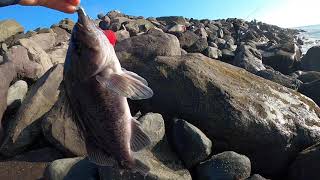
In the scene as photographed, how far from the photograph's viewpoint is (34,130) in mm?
10328

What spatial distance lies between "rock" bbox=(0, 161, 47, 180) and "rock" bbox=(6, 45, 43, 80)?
387cm

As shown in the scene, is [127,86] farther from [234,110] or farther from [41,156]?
[41,156]

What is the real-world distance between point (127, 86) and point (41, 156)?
6.72 m

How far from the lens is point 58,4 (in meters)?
4.18

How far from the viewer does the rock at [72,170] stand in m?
8.27

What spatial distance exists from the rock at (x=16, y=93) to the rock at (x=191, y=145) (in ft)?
15.2

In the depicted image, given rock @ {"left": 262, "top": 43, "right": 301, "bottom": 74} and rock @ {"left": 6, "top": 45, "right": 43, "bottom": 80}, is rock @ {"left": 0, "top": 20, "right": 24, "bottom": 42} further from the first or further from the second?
rock @ {"left": 262, "top": 43, "right": 301, "bottom": 74}

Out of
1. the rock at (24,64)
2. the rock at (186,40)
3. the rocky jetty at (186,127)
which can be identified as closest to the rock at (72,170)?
the rocky jetty at (186,127)

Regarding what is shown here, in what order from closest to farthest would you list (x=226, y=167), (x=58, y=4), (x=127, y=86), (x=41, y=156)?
(x=127, y=86) → (x=58, y=4) → (x=226, y=167) → (x=41, y=156)

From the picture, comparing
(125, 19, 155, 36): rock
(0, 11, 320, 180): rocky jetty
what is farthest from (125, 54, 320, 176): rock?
(125, 19, 155, 36): rock

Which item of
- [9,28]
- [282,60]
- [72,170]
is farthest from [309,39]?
[72,170]

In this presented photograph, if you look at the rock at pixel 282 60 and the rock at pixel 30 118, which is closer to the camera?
the rock at pixel 30 118

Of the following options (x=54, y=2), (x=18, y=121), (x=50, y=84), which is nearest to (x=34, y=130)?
(x=18, y=121)

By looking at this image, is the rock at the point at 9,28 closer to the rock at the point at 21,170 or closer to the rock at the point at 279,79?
the rock at the point at 279,79
